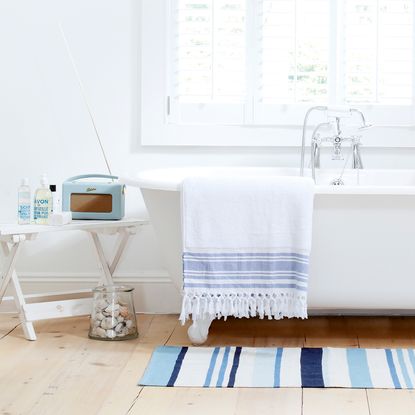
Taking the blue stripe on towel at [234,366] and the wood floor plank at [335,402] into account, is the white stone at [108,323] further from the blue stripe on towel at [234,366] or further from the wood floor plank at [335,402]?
the wood floor plank at [335,402]

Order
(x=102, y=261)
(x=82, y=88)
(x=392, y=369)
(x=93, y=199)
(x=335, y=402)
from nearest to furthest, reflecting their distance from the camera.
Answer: (x=335, y=402) → (x=392, y=369) → (x=93, y=199) → (x=102, y=261) → (x=82, y=88)

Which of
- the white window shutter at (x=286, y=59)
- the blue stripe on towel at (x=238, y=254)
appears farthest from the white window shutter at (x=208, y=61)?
the blue stripe on towel at (x=238, y=254)

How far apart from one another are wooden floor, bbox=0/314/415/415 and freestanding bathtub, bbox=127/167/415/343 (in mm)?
232

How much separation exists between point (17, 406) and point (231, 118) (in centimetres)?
188

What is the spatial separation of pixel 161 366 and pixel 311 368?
20.0 inches

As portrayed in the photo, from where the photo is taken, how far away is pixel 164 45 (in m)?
3.96

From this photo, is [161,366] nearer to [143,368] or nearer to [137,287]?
[143,368]

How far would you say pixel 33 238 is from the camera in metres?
3.42

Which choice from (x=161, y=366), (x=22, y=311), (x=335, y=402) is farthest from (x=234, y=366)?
(x=22, y=311)

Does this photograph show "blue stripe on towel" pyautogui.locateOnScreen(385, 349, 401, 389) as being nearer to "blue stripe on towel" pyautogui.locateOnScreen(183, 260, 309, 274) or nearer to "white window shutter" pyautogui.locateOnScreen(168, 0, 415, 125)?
"blue stripe on towel" pyautogui.locateOnScreen(183, 260, 309, 274)

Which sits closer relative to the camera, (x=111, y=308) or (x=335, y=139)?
(x=111, y=308)

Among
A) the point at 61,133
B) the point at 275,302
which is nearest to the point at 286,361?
the point at 275,302

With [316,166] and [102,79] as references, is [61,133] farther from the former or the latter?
[316,166]

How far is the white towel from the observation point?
10.1 ft
